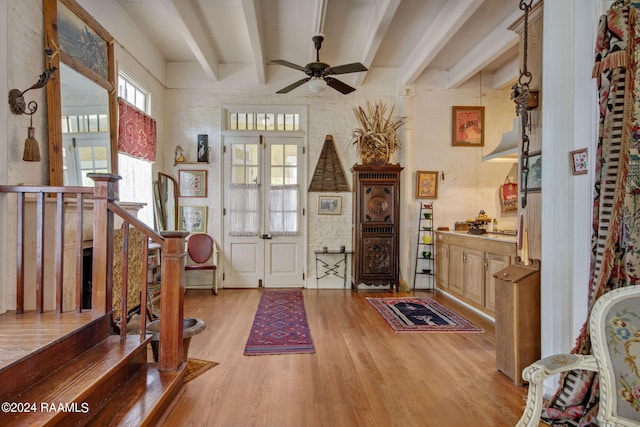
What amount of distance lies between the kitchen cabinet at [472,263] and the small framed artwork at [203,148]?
13.0 ft

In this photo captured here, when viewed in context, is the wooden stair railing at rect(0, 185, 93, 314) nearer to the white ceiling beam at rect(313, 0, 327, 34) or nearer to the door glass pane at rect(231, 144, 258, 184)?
the white ceiling beam at rect(313, 0, 327, 34)

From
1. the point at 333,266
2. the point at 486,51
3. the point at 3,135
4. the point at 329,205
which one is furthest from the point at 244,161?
the point at 486,51

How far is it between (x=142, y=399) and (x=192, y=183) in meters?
4.13

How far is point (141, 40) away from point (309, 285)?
4.37 metres

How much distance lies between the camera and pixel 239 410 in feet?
7.33

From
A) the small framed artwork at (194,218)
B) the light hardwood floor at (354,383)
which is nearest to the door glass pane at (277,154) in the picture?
the small framed artwork at (194,218)

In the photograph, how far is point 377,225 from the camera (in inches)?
214

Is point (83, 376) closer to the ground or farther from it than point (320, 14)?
closer to the ground

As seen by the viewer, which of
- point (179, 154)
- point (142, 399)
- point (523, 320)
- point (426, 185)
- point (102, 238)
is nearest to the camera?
point (142, 399)

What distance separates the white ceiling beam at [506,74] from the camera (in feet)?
17.0

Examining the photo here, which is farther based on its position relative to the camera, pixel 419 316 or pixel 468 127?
pixel 468 127

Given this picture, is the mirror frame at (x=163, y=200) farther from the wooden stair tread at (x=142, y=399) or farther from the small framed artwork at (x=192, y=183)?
the wooden stair tread at (x=142, y=399)

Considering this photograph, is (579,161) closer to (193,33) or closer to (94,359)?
(94,359)

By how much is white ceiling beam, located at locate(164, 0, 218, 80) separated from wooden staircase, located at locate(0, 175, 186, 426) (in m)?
2.33
